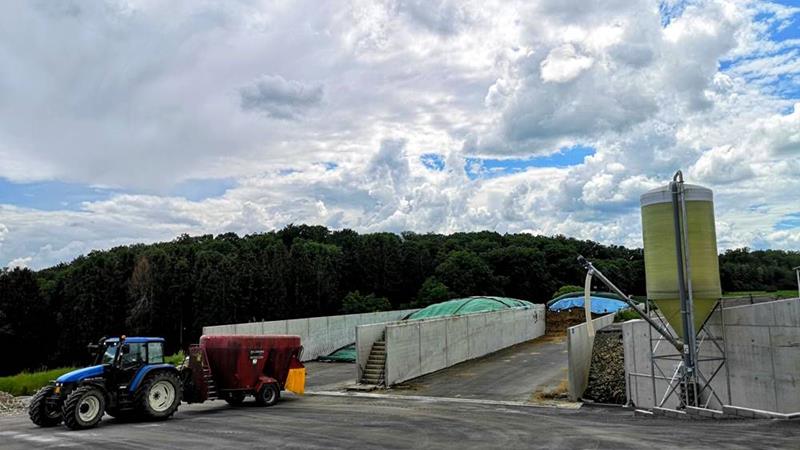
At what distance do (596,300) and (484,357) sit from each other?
51.9ft

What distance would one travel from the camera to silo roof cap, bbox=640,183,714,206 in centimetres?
1750

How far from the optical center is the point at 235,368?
20562 mm

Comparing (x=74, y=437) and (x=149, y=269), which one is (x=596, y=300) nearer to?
(x=74, y=437)

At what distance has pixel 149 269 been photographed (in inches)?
→ 2995

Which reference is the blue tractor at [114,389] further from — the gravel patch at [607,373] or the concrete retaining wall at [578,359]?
the gravel patch at [607,373]

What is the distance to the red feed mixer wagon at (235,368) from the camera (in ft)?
64.2

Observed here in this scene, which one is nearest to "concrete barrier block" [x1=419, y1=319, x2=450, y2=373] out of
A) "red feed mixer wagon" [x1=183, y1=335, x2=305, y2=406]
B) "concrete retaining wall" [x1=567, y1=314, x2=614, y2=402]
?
"concrete retaining wall" [x1=567, y1=314, x2=614, y2=402]

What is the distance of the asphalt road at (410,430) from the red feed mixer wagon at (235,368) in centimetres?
74

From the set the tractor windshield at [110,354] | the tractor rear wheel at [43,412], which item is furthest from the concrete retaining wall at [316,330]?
the tractor rear wheel at [43,412]

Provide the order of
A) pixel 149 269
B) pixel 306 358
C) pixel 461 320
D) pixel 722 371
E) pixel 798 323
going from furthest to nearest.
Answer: pixel 149 269
pixel 306 358
pixel 461 320
pixel 722 371
pixel 798 323

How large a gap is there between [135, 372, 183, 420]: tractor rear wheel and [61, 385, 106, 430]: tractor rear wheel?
1.03 metres

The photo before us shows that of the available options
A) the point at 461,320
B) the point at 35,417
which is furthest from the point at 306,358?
the point at 35,417

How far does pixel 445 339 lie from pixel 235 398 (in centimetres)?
1180

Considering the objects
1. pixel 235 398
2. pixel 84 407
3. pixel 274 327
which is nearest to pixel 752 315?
pixel 235 398
